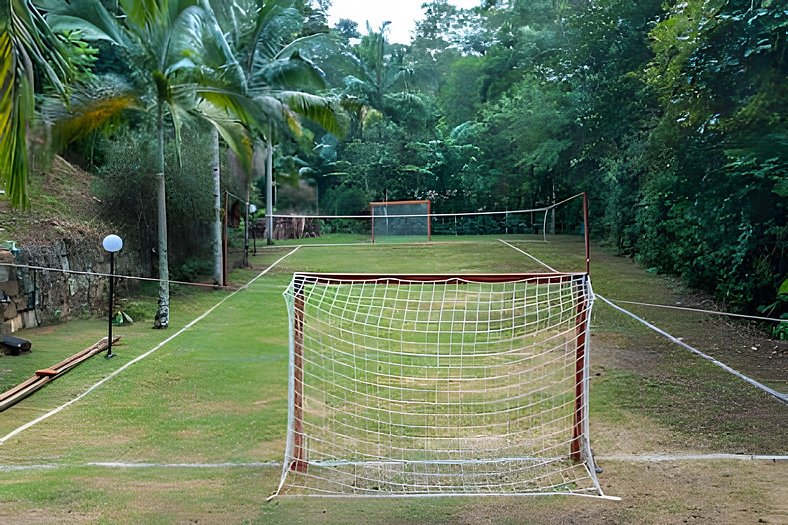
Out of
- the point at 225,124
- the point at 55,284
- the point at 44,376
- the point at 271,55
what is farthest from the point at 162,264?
the point at 271,55

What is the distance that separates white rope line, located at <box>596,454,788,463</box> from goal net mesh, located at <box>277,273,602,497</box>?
20 cm

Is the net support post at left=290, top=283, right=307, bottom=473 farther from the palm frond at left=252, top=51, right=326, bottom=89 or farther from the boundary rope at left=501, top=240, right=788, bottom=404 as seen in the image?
the palm frond at left=252, top=51, right=326, bottom=89

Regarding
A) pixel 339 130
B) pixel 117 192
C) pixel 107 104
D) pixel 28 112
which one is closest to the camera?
pixel 28 112

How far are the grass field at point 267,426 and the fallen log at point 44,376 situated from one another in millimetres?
58

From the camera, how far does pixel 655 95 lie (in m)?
8.38

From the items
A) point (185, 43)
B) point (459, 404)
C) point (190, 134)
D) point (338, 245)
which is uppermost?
point (185, 43)

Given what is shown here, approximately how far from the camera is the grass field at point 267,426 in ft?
9.24

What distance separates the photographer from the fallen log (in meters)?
4.41

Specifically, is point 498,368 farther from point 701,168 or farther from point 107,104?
point 107,104

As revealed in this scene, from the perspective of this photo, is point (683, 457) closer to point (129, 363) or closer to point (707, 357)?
point (707, 357)

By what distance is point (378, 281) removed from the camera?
3621 millimetres

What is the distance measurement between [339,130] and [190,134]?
164 cm

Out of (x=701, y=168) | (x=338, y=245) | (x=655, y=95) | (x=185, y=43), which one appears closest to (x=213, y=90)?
(x=185, y=43)

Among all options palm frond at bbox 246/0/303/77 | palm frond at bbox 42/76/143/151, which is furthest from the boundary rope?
palm frond at bbox 246/0/303/77
